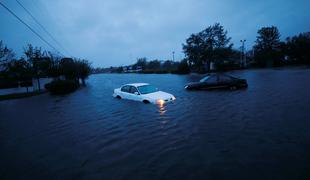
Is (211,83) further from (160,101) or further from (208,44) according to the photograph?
(208,44)

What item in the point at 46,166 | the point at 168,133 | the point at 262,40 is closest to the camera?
the point at 46,166

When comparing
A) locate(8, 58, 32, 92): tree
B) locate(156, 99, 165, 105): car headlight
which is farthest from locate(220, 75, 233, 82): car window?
locate(8, 58, 32, 92): tree

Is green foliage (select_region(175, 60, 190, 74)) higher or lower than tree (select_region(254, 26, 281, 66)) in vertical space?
lower

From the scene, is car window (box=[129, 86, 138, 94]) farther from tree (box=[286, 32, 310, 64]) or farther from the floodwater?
tree (box=[286, 32, 310, 64])

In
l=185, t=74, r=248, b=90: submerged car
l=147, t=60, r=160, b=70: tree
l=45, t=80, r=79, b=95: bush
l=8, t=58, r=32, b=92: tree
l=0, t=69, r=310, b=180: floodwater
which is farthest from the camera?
l=147, t=60, r=160, b=70: tree

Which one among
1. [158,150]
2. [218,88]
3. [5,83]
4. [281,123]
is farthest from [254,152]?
[5,83]

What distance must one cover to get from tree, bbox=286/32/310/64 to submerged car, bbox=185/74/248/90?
44011mm

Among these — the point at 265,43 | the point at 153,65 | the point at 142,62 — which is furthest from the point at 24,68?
the point at 142,62

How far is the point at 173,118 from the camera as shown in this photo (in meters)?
8.05

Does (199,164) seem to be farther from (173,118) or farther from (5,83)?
(5,83)

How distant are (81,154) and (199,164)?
9.94 ft

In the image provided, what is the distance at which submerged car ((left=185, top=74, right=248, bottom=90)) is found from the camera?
620 inches

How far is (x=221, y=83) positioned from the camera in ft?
52.5

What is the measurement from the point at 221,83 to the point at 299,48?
46.6 m
